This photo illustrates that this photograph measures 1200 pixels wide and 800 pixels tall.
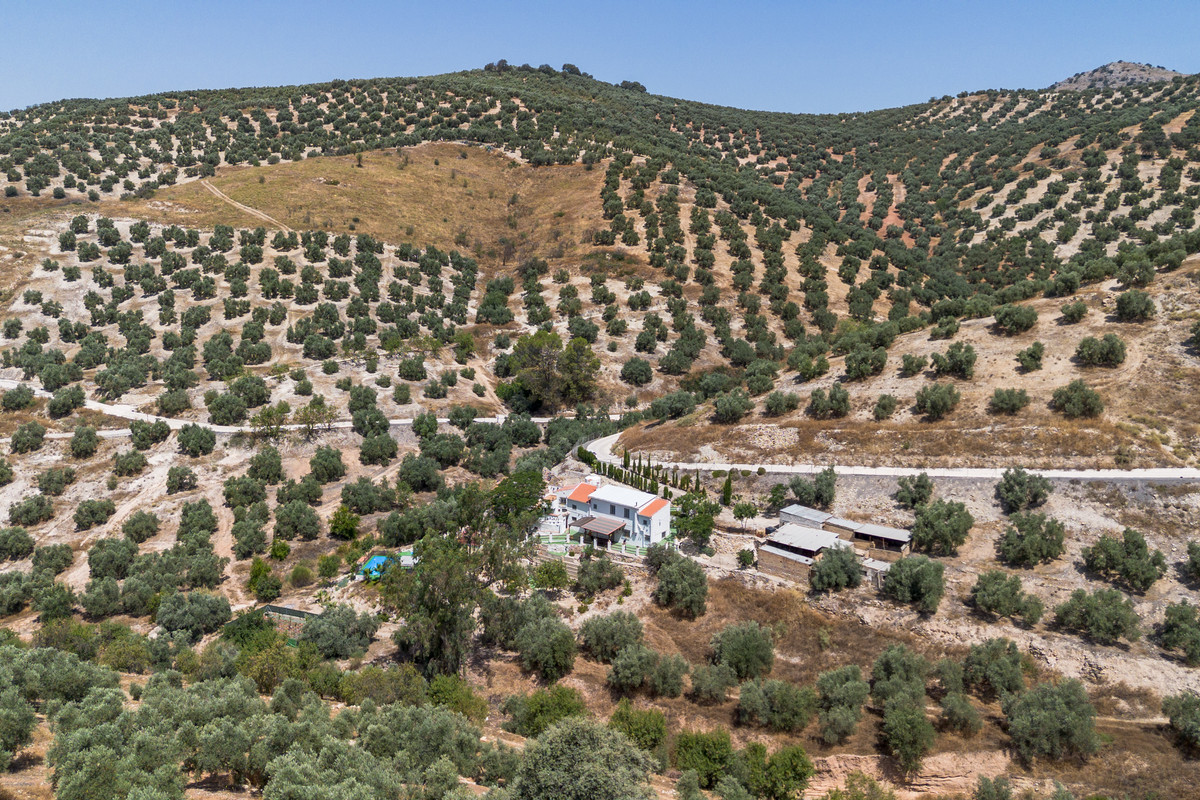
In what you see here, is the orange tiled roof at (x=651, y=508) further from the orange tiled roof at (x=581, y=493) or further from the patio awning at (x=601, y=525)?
the orange tiled roof at (x=581, y=493)

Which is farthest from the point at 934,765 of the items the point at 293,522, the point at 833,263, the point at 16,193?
the point at 16,193

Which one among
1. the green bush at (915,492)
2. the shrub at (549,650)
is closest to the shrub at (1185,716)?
the green bush at (915,492)

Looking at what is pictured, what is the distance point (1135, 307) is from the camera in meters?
45.5

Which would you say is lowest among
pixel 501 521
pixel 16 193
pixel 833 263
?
pixel 501 521

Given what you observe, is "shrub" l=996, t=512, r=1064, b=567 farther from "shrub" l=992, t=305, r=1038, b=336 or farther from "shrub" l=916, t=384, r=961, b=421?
"shrub" l=992, t=305, r=1038, b=336

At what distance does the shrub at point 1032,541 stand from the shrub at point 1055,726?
33.3 feet

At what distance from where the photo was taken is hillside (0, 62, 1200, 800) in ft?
77.8

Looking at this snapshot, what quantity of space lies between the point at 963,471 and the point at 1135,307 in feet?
62.3

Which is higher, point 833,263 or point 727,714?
point 833,263

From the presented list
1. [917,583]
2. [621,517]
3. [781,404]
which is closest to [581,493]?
[621,517]

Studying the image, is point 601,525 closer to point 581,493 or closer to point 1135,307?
point 581,493

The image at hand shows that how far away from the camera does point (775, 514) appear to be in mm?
42625

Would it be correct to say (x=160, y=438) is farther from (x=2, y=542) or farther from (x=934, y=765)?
(x=934, y=765)

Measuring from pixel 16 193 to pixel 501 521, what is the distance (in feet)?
294
